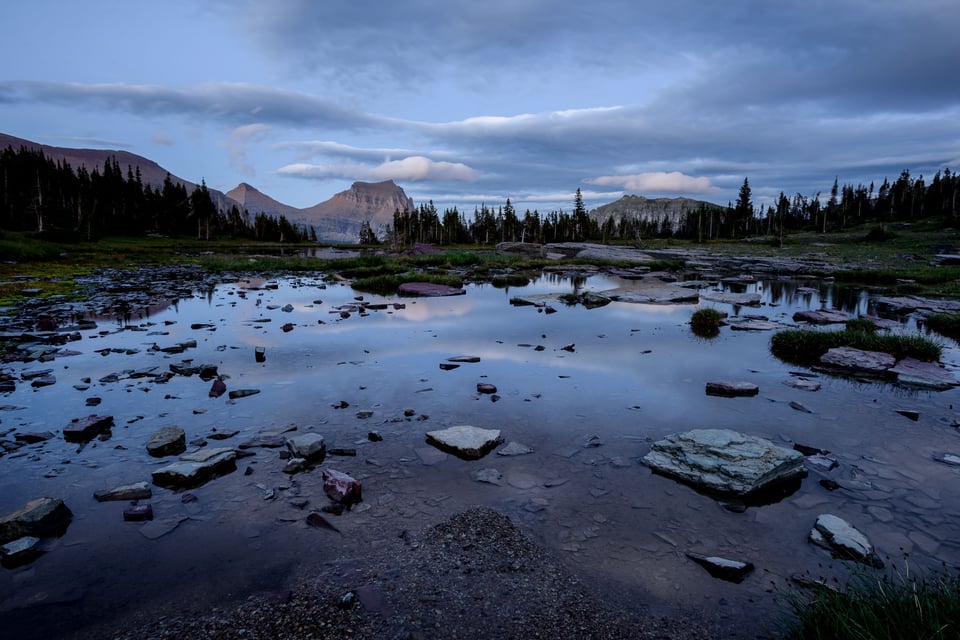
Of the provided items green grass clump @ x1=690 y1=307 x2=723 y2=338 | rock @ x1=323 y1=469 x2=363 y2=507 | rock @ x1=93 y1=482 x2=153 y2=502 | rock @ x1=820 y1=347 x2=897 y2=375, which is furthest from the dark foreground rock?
green grass clump @ x1=690 y1=307 x2=723 y2=338

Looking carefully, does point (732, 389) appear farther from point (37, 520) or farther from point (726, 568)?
point (37, 520)

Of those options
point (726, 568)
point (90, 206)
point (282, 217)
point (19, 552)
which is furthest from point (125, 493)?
point (282, 217)

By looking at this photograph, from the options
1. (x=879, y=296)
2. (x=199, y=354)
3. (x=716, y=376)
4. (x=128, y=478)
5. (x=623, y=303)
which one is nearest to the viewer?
(x=128, y=478)

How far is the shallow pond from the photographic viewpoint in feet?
13.6

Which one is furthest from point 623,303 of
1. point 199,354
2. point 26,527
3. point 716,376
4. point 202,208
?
point 202,208

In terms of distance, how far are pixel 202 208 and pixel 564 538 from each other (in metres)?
150

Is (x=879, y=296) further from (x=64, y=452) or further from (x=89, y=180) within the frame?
(x=89, y=180)

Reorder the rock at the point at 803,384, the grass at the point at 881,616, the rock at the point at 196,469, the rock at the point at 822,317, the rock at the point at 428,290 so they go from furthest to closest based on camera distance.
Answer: the rock at the point at 428,290 < the rock at the point at 822,317 < the rock at the point at 803,384 < the rock at the point at 196,469 < the grass at the point at 881,616

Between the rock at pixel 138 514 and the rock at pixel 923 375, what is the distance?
13.7 m

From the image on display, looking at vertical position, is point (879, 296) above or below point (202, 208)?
below

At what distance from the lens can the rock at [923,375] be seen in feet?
32.2

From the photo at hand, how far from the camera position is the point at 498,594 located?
394 centimetres

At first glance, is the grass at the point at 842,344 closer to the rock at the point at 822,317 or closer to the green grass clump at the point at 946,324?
the rock at the point at 822,317

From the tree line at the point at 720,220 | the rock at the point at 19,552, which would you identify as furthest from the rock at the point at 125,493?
the tree line at the point at 720,220
